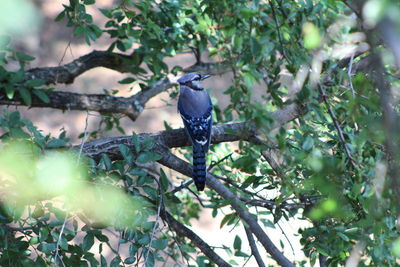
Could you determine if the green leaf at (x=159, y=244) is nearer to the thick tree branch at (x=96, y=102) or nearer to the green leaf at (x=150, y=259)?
the green leaf at (x=150, y=259)

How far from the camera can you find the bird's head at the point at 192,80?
3.93m

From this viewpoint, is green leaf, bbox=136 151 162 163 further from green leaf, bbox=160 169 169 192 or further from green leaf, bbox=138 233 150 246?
green leaf, bbox=138 233 150 246

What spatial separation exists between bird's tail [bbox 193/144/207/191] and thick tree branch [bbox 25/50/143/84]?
3.17ft

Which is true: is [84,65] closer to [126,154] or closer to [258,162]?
[126,154]

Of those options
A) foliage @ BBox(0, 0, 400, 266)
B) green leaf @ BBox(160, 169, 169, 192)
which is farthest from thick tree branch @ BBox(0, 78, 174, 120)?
green leaf @ BBox(160, 169, 169, 192)

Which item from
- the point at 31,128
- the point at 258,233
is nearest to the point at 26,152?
the point at 31,128

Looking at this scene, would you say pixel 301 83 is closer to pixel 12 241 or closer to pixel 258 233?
pixel 258 233

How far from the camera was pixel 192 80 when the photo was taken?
13.2 feet

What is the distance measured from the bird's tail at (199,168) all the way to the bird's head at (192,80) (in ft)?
2.94

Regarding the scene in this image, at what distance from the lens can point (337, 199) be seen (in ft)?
4.76

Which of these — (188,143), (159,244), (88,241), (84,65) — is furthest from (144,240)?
(84,65)

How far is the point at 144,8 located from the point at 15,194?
135 cm

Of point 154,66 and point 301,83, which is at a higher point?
point 154,66

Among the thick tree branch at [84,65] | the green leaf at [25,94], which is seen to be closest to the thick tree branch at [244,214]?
the green leaf at [25,94]
